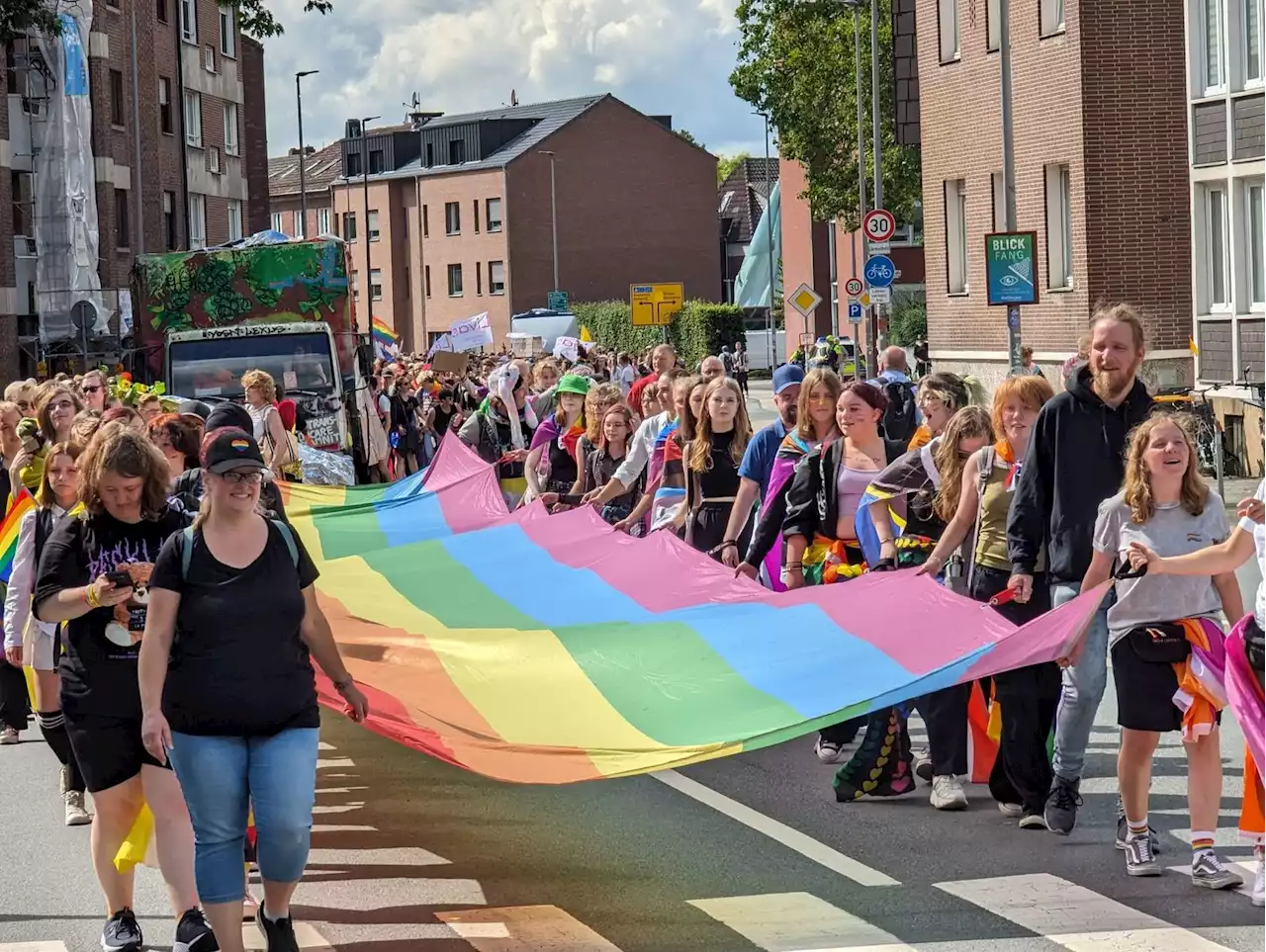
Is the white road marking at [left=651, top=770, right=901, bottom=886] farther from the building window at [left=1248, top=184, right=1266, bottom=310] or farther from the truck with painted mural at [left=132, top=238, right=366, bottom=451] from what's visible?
the building window at [left=1248, top=184, right=1266, bottom=310]

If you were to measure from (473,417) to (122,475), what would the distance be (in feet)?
45.7

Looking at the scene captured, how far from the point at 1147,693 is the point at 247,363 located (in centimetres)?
2038

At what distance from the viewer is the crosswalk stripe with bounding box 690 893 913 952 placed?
6.99m

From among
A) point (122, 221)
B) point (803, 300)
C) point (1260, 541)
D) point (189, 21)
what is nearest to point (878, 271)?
point (803, 300)

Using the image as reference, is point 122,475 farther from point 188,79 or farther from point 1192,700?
point 188,79

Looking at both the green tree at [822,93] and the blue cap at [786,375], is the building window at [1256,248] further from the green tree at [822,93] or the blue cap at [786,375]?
the green tree at [822,93]

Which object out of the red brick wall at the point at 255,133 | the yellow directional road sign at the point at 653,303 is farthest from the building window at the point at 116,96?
the yellow directional road sign at the point at 653,303

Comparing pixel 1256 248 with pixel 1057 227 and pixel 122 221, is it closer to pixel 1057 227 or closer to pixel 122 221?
pixel 1057 227

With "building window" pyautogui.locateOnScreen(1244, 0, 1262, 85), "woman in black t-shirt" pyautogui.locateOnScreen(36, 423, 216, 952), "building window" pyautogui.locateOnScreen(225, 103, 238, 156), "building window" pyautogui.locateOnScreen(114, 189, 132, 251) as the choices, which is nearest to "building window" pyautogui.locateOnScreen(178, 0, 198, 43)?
"building window" pyautogui.locateOnScreen(225, 103, 238, 156)

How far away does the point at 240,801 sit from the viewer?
6.50m

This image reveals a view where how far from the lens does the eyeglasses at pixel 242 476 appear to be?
6438 millimetres

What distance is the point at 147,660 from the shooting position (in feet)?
21.1

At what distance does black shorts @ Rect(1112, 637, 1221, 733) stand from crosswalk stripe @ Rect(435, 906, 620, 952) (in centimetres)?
217

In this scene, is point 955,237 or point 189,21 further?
point 189,21
